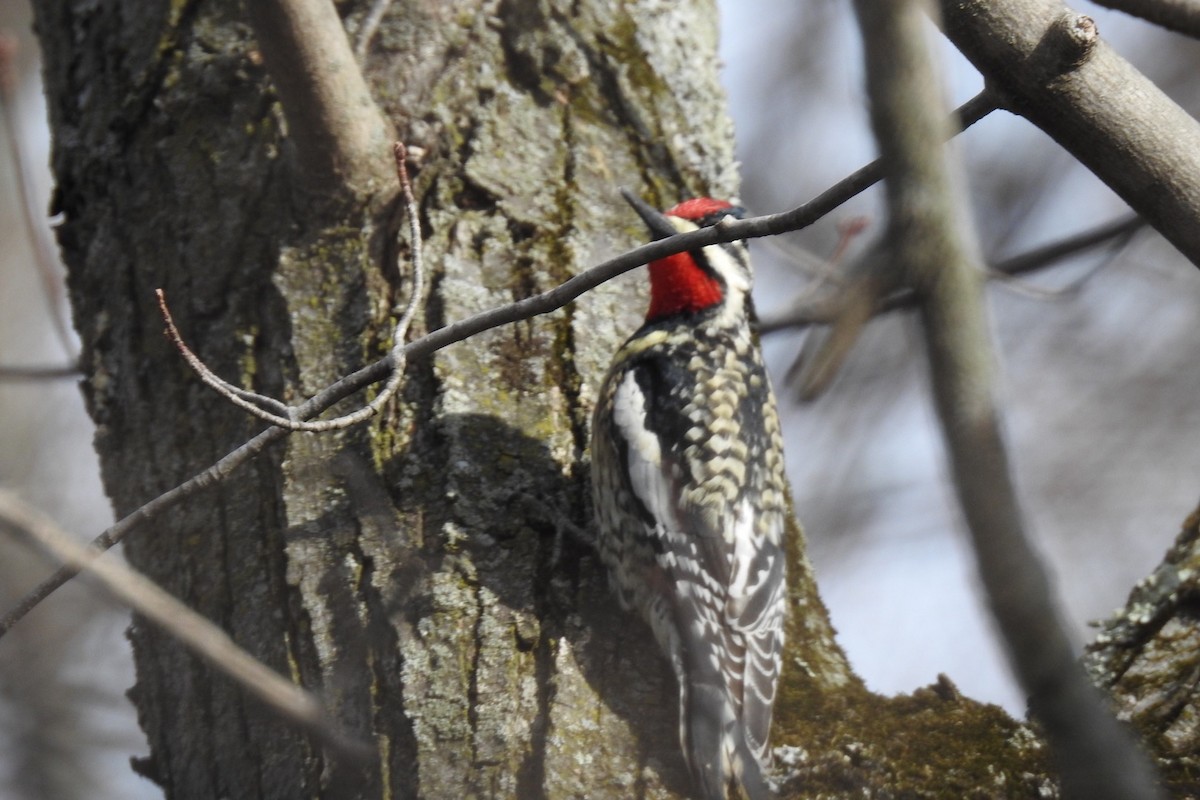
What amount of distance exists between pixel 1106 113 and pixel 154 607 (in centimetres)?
142

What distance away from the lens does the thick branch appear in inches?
65.9

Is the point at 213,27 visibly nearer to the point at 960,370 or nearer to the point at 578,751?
the point at 578,751

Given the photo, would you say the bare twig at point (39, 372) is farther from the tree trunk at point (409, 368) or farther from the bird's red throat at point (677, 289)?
the bird's red throat at point (677, 289)

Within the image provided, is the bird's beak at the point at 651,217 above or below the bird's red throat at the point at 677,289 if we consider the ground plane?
below

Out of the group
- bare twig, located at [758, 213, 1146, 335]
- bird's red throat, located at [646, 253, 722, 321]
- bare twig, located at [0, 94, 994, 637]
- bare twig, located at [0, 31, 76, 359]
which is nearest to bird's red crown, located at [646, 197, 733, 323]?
bird's red throat, located at [646, 253, 722, 321]

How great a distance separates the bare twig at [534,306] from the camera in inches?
67.3

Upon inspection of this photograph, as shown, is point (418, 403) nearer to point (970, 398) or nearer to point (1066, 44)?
point (1066, 44)

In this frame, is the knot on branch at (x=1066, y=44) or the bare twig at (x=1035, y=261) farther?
the bare twig at (x=1035, y=261)

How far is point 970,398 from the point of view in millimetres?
1048

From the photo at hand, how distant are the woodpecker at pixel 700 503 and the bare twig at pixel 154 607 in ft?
4.35

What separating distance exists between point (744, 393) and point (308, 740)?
1.68m

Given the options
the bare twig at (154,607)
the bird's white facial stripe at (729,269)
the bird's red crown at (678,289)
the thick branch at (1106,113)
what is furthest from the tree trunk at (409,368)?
the thick branch at (1106,113)

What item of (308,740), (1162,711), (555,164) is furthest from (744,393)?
(308,740)

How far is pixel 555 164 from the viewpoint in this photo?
3268mm
